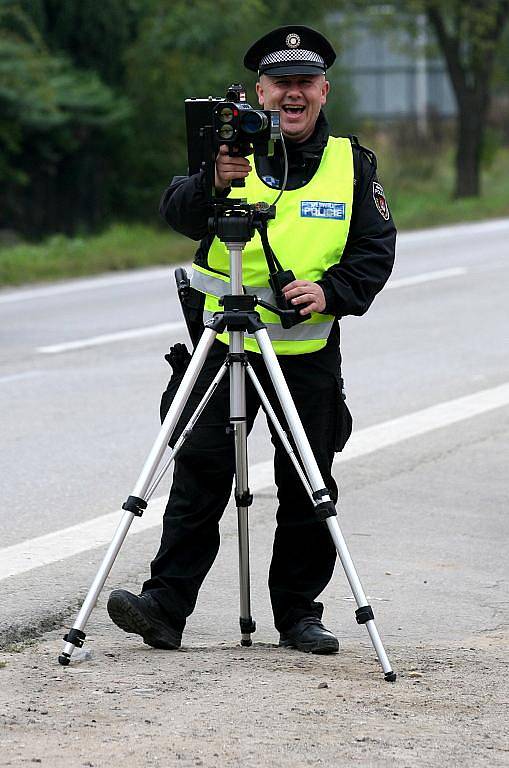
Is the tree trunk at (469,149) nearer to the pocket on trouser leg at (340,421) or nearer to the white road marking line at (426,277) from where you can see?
the white road marking line at (426,277)

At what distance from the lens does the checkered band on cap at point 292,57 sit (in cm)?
478

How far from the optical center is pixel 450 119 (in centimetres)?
4234

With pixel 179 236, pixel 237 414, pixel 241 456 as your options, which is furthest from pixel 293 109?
pixel 179 236

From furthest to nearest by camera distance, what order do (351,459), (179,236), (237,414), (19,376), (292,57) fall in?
(179,236)
(19,376)
(351,459)
(292,57)
(237,414)

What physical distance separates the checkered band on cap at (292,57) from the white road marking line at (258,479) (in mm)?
2183

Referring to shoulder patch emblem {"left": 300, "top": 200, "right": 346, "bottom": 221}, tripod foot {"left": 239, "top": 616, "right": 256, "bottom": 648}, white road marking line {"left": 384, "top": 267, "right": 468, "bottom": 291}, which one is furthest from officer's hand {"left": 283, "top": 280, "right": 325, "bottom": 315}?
white road marking line {"left": 384, "top": 267, "right": 468, "bottom": 291}

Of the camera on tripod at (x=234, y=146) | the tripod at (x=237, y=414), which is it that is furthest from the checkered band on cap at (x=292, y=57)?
the tripod at (x=237, y=414)

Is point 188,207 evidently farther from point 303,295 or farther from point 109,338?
point 109,338

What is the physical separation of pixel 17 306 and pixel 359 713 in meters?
11.6

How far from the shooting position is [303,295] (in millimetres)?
4609

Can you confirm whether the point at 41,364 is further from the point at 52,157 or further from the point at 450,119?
the point at 450,119

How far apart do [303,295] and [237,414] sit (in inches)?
15.8

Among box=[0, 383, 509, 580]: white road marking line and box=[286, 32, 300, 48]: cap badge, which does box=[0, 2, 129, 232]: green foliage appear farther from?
box=[286, 32, 300, 48]: cap badge

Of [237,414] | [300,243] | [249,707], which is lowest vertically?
[249,707]
